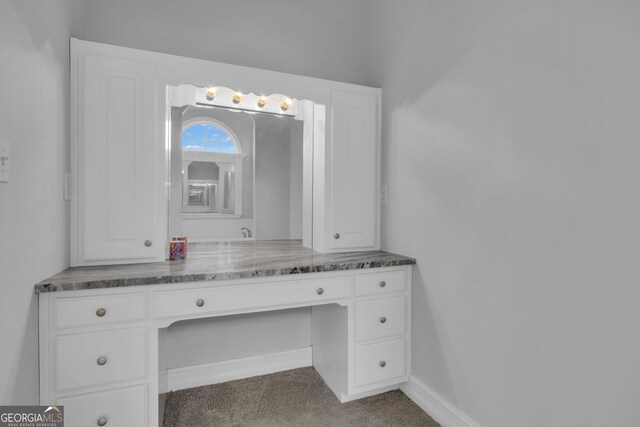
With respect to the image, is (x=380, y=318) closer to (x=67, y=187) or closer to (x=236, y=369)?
(x=236, y=369)

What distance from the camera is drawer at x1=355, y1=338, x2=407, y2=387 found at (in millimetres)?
1867

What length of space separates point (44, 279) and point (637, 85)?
2197mm

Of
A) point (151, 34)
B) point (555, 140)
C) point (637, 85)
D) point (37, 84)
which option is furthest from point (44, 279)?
point (637, 85)

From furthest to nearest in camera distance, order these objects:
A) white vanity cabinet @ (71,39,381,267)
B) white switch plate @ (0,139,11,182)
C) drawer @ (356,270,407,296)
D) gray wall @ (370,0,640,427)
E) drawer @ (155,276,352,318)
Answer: drawer @ (356,270,407,296) < white vanity cabinet @ (71,39,381,267) < drawer @ (155,276,352,318) < gray wall @ (370,0,640,427) < white switch plate @ (0,139,11,182)

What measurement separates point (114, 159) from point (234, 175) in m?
0.67

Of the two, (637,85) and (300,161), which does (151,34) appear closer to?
(300,161)

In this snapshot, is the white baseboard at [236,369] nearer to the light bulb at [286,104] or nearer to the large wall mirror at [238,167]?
the large wall mirror at [238,167]

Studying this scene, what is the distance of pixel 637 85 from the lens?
1.00 m

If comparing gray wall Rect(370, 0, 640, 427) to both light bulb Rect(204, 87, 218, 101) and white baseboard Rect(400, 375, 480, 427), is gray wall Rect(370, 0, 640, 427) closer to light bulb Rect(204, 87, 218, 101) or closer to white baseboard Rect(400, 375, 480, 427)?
white baseboard Rect(400, 375, 480, 427)

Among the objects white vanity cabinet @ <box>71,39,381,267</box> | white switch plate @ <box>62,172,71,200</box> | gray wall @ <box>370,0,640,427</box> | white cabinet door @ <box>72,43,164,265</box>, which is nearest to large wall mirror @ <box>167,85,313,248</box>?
white vanity cabinet @ <box>71,39,381,267</box>

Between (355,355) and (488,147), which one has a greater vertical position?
(488,147)

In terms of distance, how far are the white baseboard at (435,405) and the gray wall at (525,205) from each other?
0.04 meters

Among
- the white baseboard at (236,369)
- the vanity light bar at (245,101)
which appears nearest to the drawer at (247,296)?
the white baseboard at (236,369)

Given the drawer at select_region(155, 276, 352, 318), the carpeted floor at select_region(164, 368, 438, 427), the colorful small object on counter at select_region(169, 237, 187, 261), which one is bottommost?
the carpeted floor at select_region(164, 368, 438, 427)
